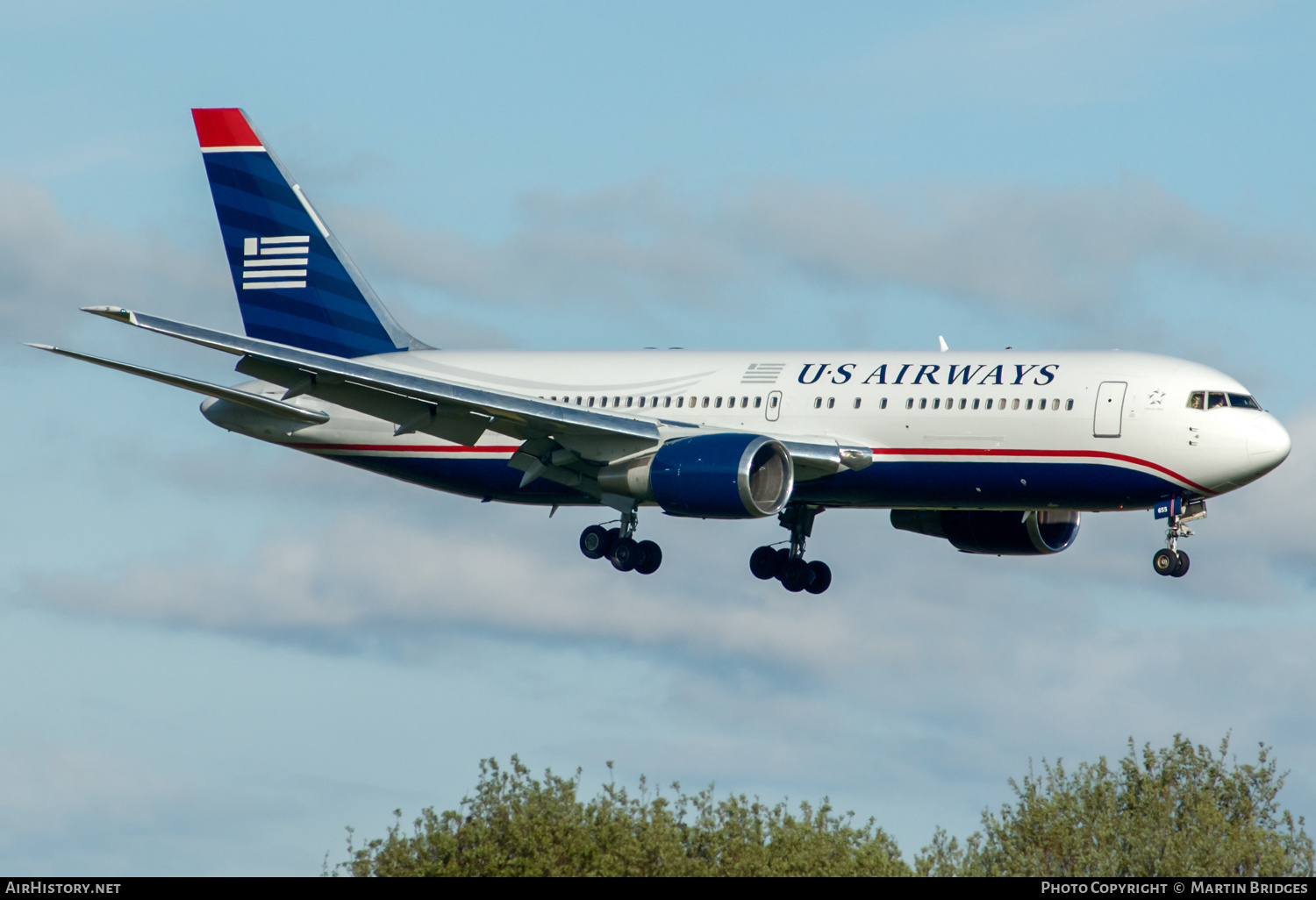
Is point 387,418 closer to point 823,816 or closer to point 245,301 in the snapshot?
point 245,301

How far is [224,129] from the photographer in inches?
2286

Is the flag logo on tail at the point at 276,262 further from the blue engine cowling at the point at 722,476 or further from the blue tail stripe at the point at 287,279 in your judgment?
the blue engine cowling at the point at 722,476

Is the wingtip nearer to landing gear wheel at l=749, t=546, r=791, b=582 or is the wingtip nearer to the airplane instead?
the airplane

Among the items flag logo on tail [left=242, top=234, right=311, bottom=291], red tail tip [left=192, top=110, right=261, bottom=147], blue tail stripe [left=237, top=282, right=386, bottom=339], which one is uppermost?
red tail tip [left=192, top=110, right=261, bottom=147]

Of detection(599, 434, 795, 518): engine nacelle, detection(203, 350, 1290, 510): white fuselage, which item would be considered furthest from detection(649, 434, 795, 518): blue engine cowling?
detection(203, 350, 1290, 510): white fuselage

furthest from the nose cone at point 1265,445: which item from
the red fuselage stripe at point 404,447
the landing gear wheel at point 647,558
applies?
the red fuselage stripe at point 404,447

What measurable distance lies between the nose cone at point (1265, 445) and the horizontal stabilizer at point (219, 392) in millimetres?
25078

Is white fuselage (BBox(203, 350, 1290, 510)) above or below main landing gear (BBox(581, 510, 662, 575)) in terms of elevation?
above

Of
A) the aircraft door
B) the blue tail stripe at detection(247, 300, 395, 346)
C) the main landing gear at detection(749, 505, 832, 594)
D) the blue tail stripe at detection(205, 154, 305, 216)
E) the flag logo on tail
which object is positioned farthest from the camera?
the blue tail stripe at detection(205, 154, 305, 216)

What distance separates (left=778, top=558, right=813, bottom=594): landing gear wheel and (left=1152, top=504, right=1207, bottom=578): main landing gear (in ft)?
36.7

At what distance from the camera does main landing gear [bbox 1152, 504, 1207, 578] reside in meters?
45.8

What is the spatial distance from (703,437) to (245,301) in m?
17.8

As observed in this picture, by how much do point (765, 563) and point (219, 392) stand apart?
52.3 ft

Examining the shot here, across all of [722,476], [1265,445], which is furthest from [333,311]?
[1265,445]
